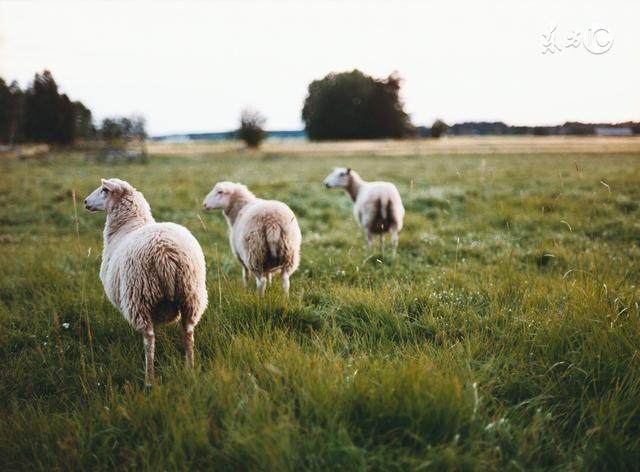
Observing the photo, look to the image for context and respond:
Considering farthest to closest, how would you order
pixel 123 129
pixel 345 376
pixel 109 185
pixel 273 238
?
pixel 123 129, pixel 273 238, pixel 109 185, pixel 345 376

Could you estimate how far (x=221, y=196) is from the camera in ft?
18.0

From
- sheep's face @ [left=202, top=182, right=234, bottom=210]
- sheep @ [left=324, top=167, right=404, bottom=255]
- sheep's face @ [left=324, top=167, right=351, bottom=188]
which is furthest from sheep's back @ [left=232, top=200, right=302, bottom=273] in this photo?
sheep's face @ [left=324, top=167, right=351, bottom=188]

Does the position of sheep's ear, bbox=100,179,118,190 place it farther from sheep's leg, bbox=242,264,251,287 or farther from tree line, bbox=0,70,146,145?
tree line, bbox=0,70,146,145

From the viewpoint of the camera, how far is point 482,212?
976 centimetres

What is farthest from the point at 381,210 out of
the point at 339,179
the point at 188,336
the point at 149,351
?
the point at 149,351

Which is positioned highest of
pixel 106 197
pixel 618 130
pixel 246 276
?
pixel 618 130

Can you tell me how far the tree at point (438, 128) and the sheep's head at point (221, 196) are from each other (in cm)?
7840

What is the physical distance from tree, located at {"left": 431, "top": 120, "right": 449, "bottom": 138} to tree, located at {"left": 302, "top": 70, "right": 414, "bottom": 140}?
24.1 metres

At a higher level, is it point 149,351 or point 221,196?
point 221,196

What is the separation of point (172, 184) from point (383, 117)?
143 feet

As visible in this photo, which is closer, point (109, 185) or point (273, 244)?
point (109, 185)

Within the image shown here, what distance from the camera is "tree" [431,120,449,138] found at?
252ft

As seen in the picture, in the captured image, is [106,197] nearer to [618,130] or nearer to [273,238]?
[273,238]

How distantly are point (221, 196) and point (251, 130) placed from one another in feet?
206
